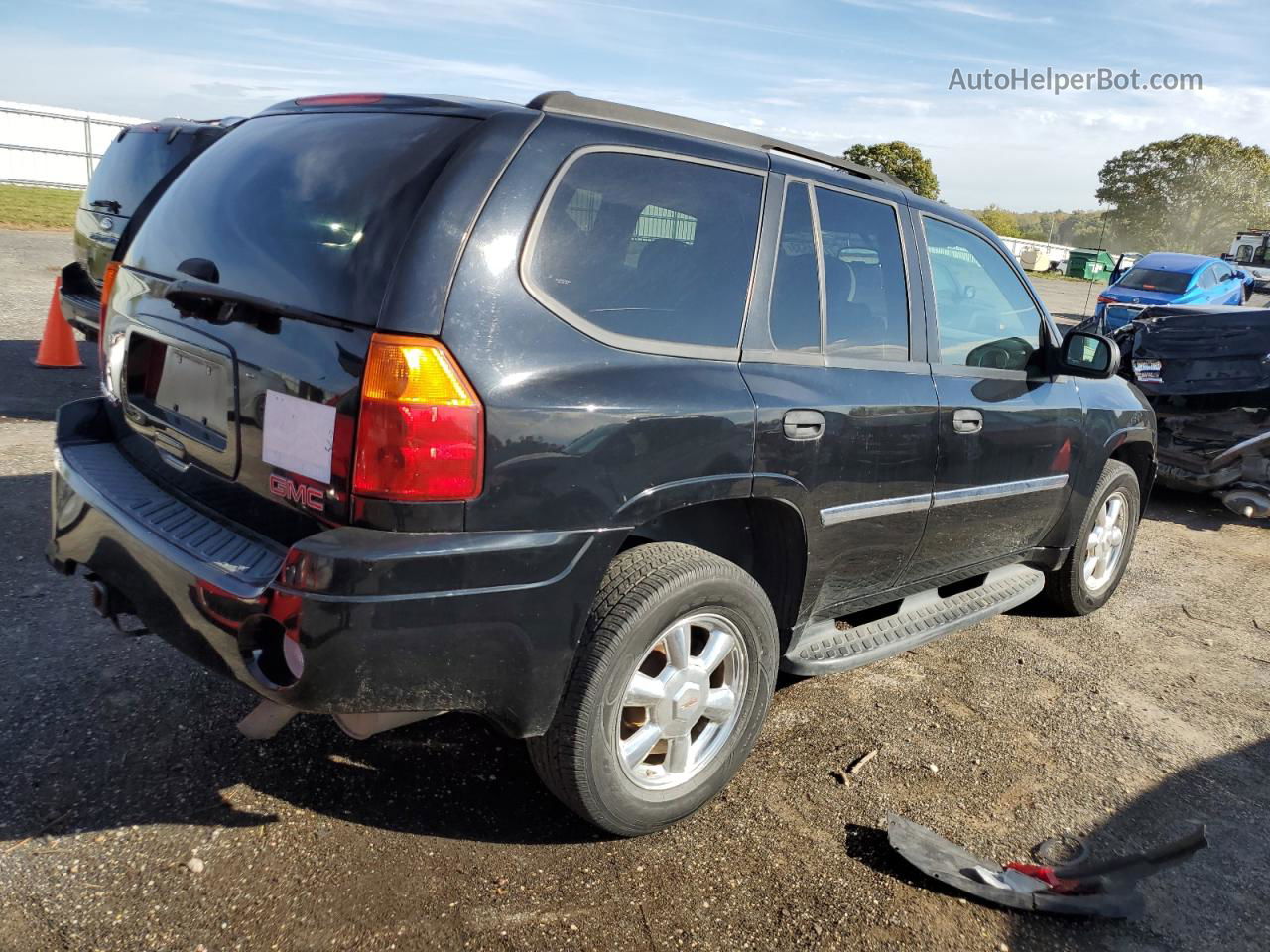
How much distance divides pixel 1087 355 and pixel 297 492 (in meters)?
3.21

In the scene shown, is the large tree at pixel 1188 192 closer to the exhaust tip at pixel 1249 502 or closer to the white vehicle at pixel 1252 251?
the white vehicle at pixel 1252 251

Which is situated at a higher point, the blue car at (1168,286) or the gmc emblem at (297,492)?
the blue car at (1168,286)

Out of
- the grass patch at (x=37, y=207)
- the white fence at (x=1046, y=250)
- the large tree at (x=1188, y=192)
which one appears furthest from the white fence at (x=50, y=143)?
the large tree at (x=1188, y=192)

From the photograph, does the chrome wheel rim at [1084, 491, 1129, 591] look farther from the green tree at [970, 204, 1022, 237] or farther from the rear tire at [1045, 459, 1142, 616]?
the green tree at [970, 204, 1022, 237]

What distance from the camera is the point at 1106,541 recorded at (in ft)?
16.1

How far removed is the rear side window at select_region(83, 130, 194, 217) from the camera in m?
7.21

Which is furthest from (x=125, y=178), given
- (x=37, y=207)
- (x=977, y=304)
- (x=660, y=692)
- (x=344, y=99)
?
(x=37, y=207)

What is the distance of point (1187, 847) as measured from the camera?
2756mm

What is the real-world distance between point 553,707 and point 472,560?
1.60ft

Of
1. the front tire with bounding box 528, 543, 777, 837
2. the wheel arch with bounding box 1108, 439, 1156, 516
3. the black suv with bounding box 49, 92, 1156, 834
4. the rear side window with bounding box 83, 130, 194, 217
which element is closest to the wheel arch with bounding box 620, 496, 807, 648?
the black suv with bounding box 49, 92, 1156, 834

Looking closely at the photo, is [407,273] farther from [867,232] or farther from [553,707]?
[867,232]

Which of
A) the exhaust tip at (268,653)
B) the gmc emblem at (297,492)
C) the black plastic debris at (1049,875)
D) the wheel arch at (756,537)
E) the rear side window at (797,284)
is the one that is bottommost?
the black plastic debris at (1049,875)

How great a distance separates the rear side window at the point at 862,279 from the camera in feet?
10.5

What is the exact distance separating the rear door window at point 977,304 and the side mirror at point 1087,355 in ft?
0.45
